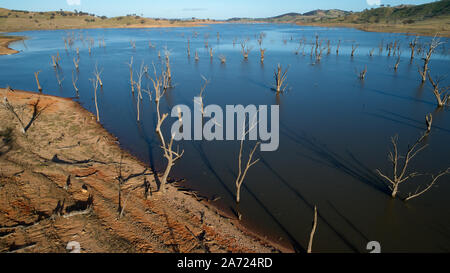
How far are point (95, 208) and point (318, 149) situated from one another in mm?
12342

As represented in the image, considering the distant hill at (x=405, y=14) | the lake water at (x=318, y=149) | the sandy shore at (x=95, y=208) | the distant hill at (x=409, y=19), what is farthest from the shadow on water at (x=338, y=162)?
the distant hill at (x=405, y=14)

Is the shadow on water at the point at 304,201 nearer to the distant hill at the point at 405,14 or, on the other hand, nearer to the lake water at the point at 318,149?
the lake water at the point at 318,149

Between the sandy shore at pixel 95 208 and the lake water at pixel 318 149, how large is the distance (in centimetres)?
132

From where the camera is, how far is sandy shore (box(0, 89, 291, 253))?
790cm

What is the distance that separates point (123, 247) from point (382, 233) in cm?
938

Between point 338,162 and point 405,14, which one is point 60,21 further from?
point 405,14

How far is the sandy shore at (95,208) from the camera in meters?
7.90

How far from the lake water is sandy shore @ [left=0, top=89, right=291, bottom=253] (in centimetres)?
132

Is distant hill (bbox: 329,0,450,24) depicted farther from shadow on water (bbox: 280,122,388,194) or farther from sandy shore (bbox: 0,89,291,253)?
sandy shore (bbox: 0,89,291,253)

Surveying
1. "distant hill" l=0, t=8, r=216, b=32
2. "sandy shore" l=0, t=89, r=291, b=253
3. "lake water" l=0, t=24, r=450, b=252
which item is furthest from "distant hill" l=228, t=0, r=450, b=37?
"distant hill" l=0, t=8, r=216, b=32

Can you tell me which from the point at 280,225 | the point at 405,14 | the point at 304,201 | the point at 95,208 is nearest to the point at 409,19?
the point at 405,14
